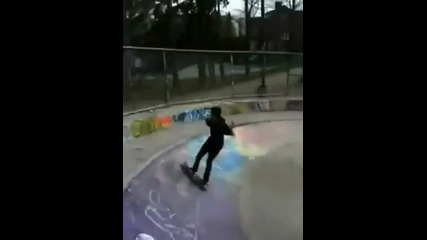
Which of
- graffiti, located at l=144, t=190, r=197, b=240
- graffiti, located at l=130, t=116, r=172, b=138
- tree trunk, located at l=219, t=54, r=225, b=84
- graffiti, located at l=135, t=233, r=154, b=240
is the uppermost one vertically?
tree trunk, located at l=219, t=54, r=225, b=84

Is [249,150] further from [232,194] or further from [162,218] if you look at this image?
[162,218]

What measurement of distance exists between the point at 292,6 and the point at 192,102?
0.29 meters

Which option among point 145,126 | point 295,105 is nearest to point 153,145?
point 145,126

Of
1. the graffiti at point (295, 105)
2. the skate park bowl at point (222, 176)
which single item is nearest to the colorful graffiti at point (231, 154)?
the skate park bowl at point (222, 176)

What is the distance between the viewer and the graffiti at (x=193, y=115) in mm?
1104

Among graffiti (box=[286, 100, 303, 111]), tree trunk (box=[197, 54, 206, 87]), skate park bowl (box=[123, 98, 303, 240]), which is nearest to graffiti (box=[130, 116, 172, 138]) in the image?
skate park bowl (box=[123, 98, 303, 240])

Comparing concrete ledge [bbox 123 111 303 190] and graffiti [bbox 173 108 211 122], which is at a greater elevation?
graffiti [bbox 173 108 211 122]

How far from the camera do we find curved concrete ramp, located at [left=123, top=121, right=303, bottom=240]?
1.11m

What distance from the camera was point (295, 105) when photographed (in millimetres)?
1145

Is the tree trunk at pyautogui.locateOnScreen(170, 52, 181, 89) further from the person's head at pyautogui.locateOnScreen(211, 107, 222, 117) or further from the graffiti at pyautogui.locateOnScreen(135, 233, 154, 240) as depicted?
the graffiti at pyautogui.locateOnScreen(135, 233, 154, 240)

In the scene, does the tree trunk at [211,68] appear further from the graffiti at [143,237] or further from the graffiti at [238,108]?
the graffiti at [143,237]

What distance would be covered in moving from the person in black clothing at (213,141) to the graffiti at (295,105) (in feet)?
0.44
